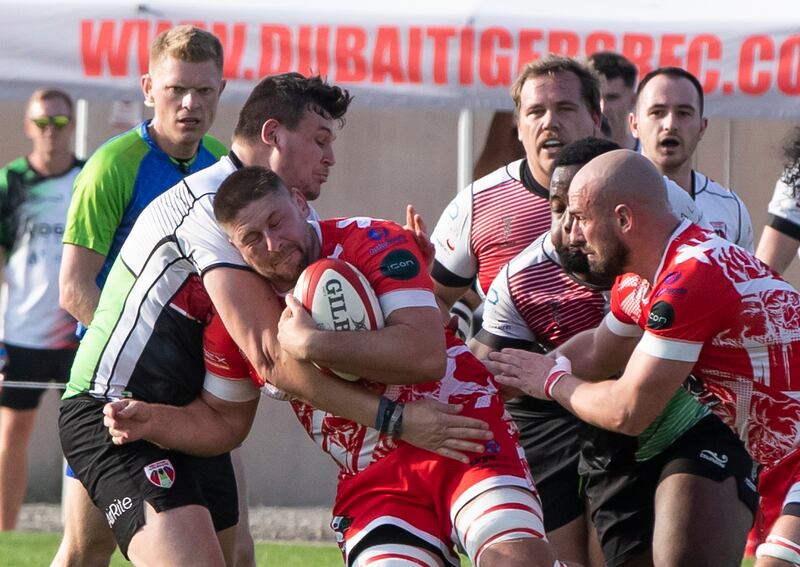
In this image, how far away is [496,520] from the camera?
4441 millimetres

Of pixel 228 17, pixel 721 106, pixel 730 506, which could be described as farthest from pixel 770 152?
pixel 730 506

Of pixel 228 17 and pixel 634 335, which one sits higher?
pixel 228 17

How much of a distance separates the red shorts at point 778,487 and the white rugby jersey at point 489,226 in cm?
138

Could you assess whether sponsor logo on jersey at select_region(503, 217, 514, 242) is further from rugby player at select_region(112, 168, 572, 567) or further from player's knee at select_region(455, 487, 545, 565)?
player's knee at select_region(455, 487, 545, 565)

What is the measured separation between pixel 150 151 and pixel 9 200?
10.4 ft

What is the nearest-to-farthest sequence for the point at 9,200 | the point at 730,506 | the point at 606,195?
the point at 606,195 → the point at 730,506 → the point at 9,200

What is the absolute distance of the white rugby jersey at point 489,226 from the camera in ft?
18.8

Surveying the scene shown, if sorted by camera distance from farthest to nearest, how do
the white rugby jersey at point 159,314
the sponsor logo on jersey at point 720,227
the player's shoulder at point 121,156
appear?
1. the player's shoulder at point 121,156
2. the sponsor logo on jersey at point 720,227
3. the white rugby jersey at point 159,314

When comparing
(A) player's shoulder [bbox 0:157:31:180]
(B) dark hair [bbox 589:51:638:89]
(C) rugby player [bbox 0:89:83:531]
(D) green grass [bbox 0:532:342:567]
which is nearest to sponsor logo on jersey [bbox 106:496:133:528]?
(D) green grass [bbox 0:532:342:567]

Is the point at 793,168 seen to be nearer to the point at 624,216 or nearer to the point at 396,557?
the point at 624,216

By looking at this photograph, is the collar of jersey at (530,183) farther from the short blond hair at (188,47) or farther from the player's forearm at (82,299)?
the player's forearm at (82,299)

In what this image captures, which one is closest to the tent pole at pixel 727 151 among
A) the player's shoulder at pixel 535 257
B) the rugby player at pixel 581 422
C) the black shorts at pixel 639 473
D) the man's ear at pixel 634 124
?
the man's ear at pixel 634 124

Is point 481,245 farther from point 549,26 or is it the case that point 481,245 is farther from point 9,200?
point 9,200

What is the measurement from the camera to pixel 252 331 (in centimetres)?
460
